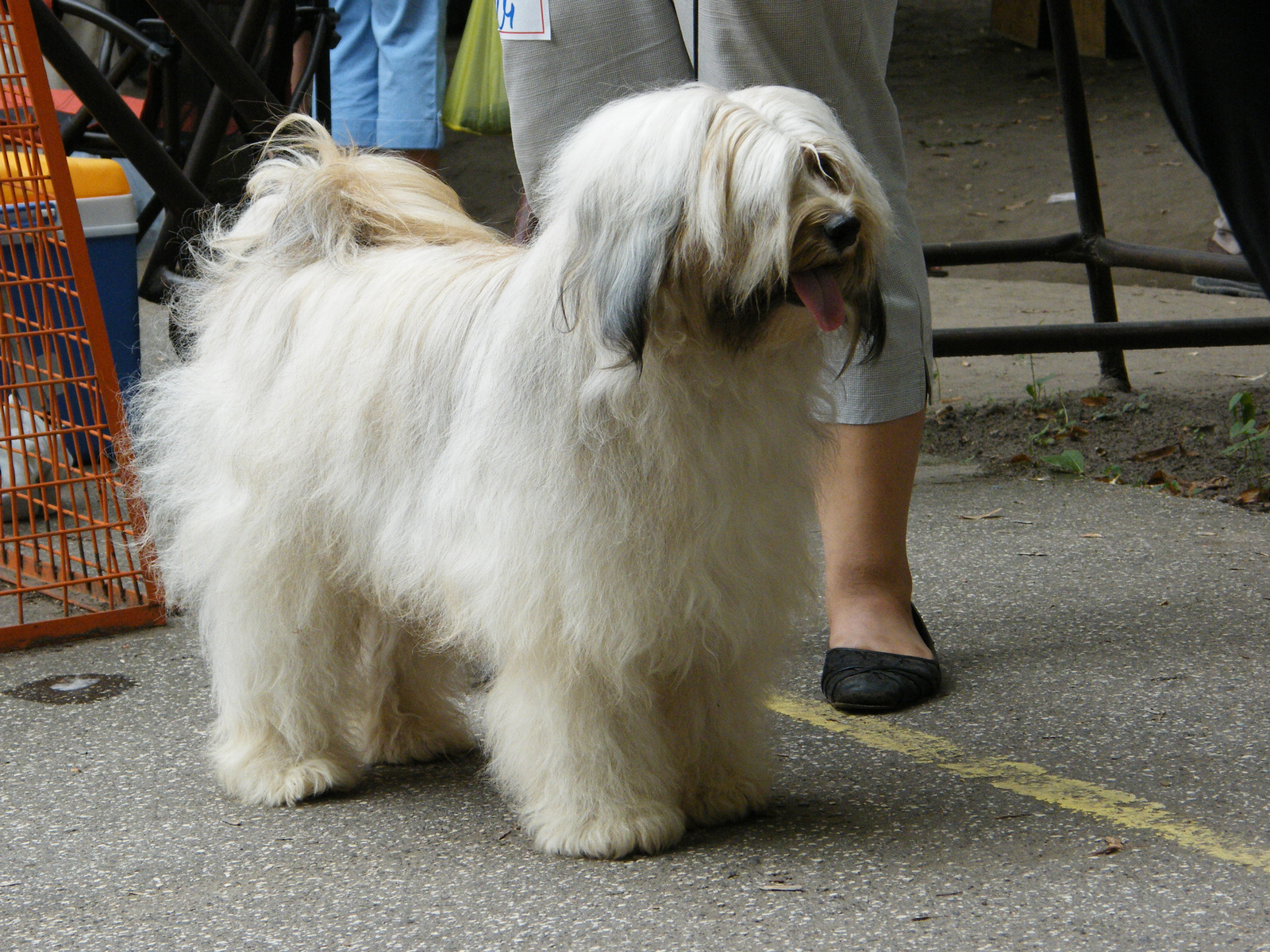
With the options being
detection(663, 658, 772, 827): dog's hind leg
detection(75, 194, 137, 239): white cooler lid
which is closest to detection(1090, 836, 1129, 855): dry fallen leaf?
detection(663, 658, 772, 827): dog's hind leg

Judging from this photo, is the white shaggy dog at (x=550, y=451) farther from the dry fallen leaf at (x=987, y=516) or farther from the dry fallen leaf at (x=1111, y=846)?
the dry fallen leaf at (x=987, y=516)

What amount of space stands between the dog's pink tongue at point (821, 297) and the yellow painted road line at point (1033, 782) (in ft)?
2.82

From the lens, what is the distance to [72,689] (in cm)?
338

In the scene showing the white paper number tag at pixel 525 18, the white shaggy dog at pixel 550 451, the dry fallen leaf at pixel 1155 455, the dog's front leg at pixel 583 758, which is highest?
the white paper number tag at pixel 525 18

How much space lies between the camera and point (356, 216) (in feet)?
9.18

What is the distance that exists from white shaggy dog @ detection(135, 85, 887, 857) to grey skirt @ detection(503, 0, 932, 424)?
1.19 feet

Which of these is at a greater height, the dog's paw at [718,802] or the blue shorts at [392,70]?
the blue shorts at [392,70]

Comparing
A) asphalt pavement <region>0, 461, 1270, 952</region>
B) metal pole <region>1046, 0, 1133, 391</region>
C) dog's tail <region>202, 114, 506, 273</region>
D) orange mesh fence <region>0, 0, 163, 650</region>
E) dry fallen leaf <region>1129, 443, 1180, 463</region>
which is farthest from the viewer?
metal pole <region>1046, 0, 1133, 391</region>

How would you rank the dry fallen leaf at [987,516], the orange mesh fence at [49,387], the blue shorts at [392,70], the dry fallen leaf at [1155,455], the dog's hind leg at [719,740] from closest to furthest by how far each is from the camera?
the dog's hind leg at [719,740] → the orange mesh fence at [49,387] → the dry fallen leaf at [987,516] → the dry fallen leaf at [1155,455] → the blue shorts at [392,70]

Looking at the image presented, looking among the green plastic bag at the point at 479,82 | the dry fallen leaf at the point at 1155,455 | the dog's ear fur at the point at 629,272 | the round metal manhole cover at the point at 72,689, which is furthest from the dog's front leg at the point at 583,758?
the green plastic bag at the point at 479,82

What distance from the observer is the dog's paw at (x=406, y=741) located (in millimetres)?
2957

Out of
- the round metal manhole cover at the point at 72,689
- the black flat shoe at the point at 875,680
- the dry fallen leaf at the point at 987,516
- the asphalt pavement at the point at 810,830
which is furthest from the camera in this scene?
the dry fallen leaf at the point at 987,516

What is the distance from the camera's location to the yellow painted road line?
237 centimetres

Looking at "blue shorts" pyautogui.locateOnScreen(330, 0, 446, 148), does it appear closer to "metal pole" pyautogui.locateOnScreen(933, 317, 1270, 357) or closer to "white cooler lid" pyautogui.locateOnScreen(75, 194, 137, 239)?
"white cooler lid" pyautogui.locateOnScreen(75, 194, 137, 239)
